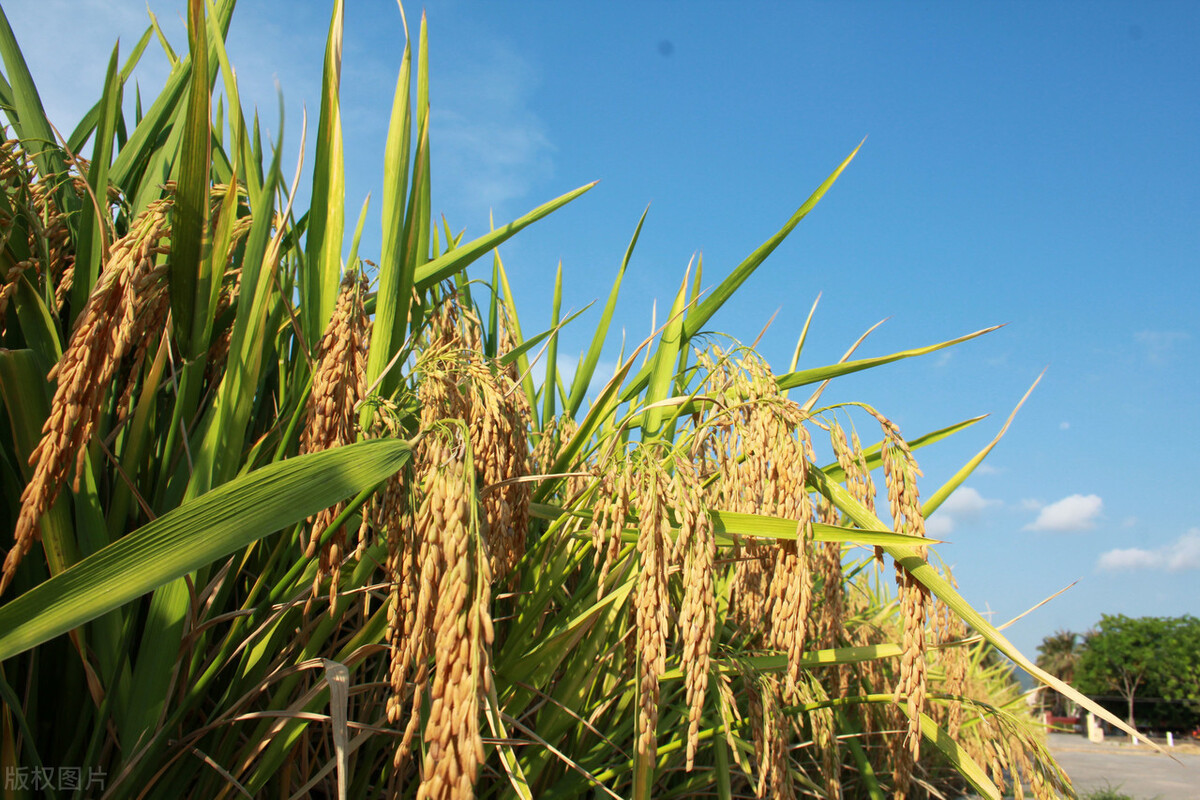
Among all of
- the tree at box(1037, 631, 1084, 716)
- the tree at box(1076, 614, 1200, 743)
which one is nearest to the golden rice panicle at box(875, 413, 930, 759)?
the tree at box(1076, 614, 1200, 743)

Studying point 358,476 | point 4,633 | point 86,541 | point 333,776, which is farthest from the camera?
point 333,776

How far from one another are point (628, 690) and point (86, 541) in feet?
3.70

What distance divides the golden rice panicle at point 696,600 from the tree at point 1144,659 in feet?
157

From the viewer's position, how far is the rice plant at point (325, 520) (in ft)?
2.75

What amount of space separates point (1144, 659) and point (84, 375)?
5335cm

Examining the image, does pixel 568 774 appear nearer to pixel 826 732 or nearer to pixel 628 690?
pixel 628 690

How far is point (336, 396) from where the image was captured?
1.02 m

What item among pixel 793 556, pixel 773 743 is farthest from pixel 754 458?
pixel 773 743

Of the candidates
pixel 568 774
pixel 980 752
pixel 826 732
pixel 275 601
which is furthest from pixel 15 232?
pixel 980 752

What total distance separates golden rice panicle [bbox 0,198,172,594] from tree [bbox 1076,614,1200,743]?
159 ft

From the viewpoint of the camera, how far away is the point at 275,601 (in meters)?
1.26

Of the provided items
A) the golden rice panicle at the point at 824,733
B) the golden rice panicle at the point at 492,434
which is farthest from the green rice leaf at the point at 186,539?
the golden rice panicle at the point at 824,733

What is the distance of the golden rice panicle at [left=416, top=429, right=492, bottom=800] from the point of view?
2.33ft

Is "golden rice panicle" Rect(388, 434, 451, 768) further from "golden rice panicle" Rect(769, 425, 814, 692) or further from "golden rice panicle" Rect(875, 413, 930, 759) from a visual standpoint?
"golden rice panicle" Rect(875, 413, 930, 759)
